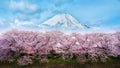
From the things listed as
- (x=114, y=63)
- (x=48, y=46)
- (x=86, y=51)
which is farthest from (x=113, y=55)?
(x=48, y=46)

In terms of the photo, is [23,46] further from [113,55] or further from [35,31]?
[113,55]

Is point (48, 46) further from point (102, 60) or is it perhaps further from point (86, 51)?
point (102, 60)

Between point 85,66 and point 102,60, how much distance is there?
1.66ft

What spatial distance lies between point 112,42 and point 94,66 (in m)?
0.92

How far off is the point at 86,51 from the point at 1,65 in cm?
241

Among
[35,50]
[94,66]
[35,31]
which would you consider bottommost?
[94,66]

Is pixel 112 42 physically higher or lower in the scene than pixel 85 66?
higher

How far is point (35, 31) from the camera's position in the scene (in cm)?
727

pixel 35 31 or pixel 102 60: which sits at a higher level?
pixel 35 31

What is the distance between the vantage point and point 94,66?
7047 mm

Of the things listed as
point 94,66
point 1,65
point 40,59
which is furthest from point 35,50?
point 94,66

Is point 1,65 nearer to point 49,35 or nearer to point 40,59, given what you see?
point 40,59

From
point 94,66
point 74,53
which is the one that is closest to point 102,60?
point 94,66

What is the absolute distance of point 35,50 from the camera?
7062 millimetres
